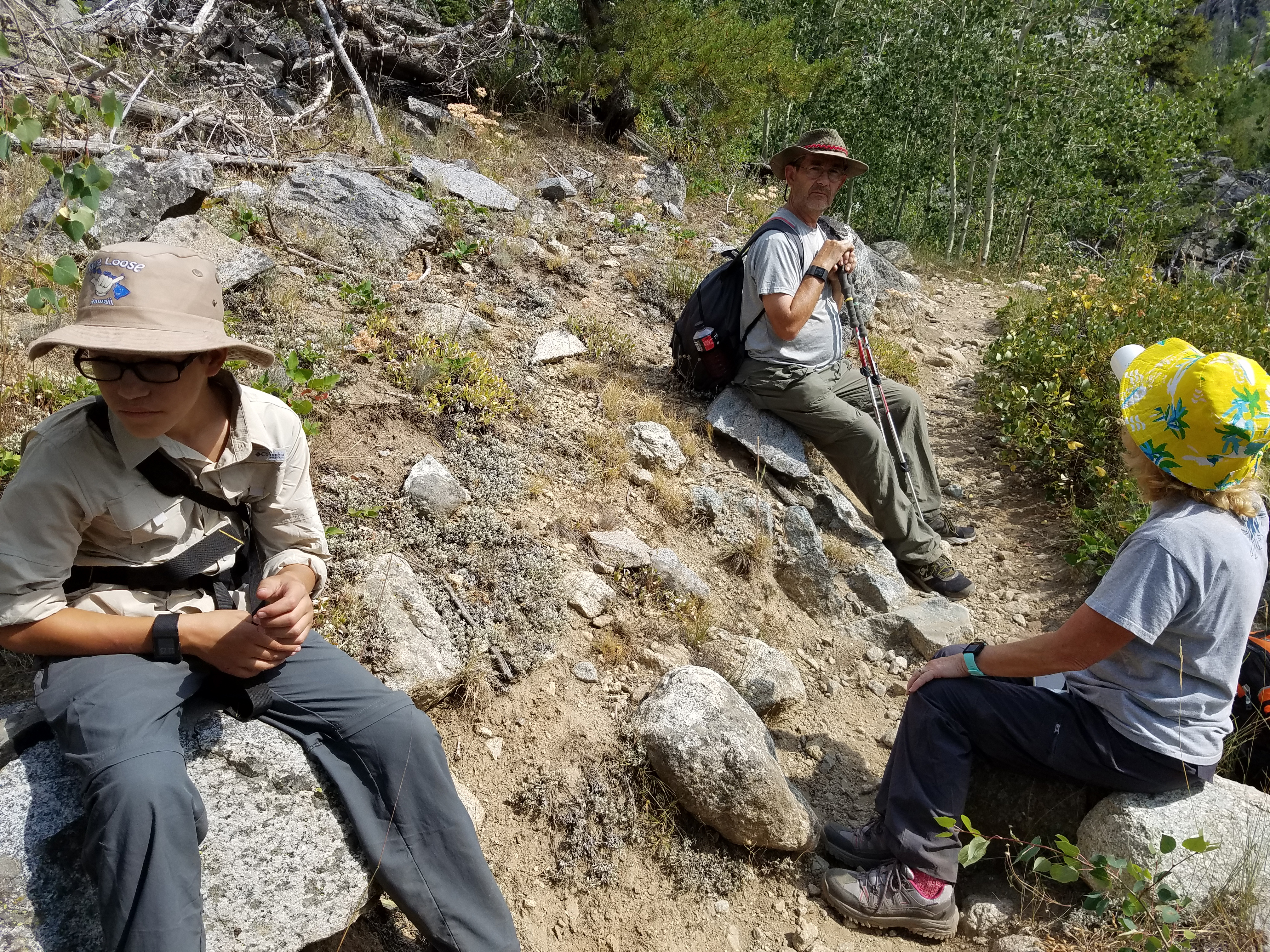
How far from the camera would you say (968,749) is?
306 cm

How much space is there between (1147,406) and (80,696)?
316cm

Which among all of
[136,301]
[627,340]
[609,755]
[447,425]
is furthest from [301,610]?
[627,340]

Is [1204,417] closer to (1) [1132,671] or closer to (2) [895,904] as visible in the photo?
(1) [1132,671]

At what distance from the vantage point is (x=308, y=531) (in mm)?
2596

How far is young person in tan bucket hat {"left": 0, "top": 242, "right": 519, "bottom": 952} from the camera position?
6.46ft

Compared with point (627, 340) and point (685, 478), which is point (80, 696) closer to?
point (685, 478)

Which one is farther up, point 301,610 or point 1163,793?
point 301,610

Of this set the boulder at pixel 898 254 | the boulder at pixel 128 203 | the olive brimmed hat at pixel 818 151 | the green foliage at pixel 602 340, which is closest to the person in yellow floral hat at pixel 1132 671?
the olive brimmed hat at pixel 818 151

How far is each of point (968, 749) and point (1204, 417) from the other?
4.65 feet

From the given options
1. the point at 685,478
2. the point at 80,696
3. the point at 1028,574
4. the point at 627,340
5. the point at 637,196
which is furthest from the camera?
the point at 637,196

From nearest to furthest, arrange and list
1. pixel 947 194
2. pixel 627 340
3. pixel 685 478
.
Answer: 1. pixel 685 478
2. pixel 627 340
3. pixel 947 194

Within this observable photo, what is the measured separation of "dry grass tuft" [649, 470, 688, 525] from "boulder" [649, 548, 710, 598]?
39 centimetres

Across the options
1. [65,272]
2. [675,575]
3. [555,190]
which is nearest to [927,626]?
[675,575]

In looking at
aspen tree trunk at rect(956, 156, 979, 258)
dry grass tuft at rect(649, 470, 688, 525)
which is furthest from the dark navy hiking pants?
aspen tree trunk at rect(956, 156, 979, 258)
